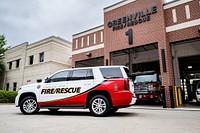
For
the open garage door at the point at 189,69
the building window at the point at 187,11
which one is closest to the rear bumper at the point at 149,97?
the building window at the point at 187,11

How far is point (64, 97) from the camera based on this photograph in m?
6.31

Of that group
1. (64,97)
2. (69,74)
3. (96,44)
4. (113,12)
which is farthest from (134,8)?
(64,97)

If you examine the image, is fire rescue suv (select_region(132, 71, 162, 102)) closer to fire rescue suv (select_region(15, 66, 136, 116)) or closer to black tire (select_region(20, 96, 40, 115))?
fire rescue suv (select_region(15, 66, 136, 116))

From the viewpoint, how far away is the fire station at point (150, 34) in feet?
32.8

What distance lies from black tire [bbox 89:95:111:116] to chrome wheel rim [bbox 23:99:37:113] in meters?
2.56

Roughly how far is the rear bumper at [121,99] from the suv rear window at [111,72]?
656mm

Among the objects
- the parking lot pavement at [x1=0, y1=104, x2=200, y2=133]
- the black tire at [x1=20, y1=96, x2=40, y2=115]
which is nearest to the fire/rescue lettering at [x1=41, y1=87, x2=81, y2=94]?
the black tire at [x1=20, y1=96, x2=40, y2=115]

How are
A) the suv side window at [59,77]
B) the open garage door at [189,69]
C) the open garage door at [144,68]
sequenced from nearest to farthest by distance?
the suv side window at [59,77], the open garage door at [144,68], the open garage door at [189,69]

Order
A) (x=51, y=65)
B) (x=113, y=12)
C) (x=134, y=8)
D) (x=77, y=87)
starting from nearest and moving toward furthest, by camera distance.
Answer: (x=77, y=87) → (x=134, y=8) → (x=113, y=12) → (x=51, y=65)

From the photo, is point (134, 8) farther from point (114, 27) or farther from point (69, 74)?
point (69, 74)

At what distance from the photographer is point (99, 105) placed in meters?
5.87

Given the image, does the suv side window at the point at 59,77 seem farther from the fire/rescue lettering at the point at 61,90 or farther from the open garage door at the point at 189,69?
the open garage door at the point at 189,69

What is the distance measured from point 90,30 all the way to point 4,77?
17.7 metres

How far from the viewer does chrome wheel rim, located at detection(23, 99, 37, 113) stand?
6719mm
